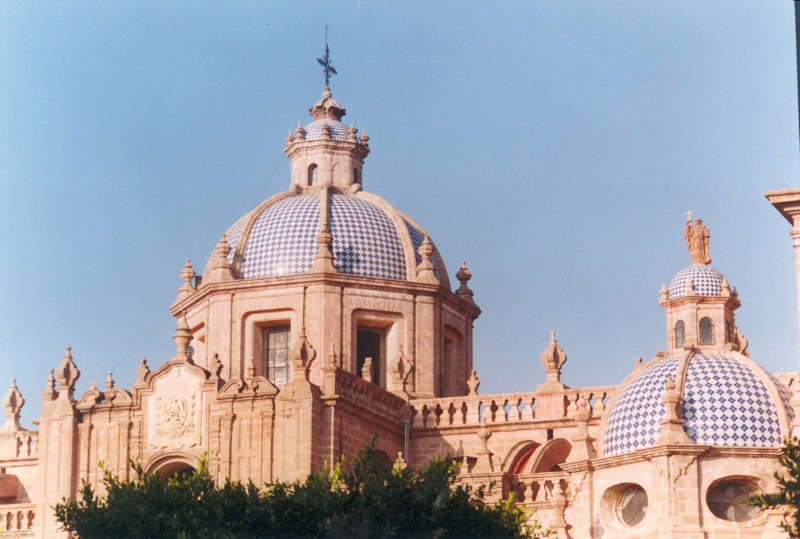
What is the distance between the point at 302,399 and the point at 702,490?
8.50 metres

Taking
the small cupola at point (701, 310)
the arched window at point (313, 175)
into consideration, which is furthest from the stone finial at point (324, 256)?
the small cupola at point (701, 310)

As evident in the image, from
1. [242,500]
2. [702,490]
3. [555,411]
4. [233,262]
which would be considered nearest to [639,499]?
[702,490]

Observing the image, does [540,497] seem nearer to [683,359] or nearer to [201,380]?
[683,359]

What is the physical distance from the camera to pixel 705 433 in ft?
154

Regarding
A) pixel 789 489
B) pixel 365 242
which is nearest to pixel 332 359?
pixel 365 242

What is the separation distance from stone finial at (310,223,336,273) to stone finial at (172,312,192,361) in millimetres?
3314

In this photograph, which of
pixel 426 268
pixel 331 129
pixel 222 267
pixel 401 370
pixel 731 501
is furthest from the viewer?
pixel 331 129

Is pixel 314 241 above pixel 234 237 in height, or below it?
below

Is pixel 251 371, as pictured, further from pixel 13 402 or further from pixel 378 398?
pixel 13 402

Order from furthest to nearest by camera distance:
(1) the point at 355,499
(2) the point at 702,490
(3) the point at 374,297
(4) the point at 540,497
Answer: (3) the point at 374,297
(4) the point at 540,497
(2) the point at 702,490
(1) the point at 355,499

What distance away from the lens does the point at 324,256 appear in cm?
5422

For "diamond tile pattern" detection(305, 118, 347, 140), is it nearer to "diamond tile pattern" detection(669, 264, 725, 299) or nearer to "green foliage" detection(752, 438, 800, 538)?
"diamond tile pattern" detection(669, 264, 725, 299)

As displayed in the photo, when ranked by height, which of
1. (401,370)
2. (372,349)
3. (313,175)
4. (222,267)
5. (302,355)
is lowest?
(302,355)

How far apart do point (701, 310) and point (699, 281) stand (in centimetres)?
68
